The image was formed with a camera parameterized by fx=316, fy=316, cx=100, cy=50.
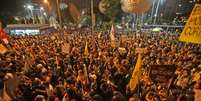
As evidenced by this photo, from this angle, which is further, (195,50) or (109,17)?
(109,17)

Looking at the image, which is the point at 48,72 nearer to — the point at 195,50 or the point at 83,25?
the point at 195,50

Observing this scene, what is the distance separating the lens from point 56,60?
13.2 metres

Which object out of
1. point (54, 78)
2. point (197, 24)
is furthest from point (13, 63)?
point (197, 24)

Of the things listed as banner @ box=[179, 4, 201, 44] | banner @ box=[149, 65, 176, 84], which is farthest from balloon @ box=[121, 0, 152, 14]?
banner @ box=[149, 65, 176, 84]

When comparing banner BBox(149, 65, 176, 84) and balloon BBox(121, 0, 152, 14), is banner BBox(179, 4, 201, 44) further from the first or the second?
balloon BBox(121, 0, 152, 14)

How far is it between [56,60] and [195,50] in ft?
25.2

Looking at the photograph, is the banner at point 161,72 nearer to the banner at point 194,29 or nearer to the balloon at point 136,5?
the banner at point 194,29

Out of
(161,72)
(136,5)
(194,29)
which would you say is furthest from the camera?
(136,5)

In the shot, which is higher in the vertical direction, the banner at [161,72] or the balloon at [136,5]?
the balloon at [136,5]

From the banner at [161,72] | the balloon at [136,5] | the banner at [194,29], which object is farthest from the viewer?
the balloon at [136,5]

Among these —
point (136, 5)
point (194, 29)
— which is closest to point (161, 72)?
point (194, 29)

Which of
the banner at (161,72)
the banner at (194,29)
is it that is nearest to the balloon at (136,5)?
the banner at (194,29)

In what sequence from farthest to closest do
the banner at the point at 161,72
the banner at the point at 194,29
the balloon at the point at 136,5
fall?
the balloon at the point at 136,5, the banner at the point at 194,29, the banner at the point at 161,72

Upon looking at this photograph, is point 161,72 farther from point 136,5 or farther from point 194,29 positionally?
point 136,5
